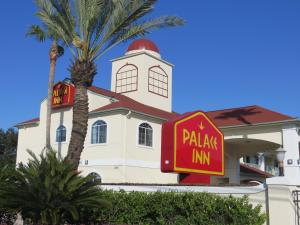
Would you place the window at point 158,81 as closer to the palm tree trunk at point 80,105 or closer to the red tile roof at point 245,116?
the red tile roof at point 245,116

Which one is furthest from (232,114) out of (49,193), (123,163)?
(49,193)

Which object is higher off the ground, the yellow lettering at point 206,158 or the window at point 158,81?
the window at point 158,81

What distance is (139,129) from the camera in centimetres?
2738

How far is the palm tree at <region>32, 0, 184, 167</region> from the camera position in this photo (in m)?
16.8

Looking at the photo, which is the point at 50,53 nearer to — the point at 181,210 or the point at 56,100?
A: the point at 56,100

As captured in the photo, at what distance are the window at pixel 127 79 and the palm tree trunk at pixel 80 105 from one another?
15.5m

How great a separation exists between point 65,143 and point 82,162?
2.43 meters

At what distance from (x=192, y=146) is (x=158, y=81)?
20260mm

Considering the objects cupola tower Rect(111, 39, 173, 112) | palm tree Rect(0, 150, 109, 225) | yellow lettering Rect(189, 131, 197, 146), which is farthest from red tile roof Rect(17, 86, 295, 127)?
palm tree Rect(0, 150, 109, 225)

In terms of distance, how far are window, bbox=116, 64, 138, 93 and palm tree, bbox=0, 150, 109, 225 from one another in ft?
73.2

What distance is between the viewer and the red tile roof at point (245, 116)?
26309 mm

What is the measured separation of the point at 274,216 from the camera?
40.1 ft

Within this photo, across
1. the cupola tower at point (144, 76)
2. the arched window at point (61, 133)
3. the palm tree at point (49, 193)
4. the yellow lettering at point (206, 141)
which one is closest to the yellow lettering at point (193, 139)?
the yellow lettering at point (206, 141)

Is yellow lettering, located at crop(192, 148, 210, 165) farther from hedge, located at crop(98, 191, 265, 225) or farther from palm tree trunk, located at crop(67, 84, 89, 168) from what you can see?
palm tree trunk, located at crop(67, 84, 89, 168)
